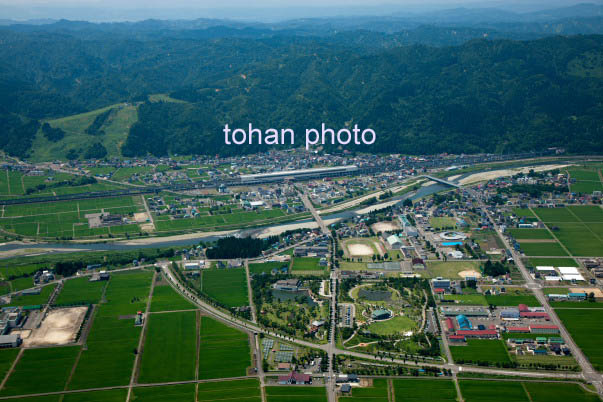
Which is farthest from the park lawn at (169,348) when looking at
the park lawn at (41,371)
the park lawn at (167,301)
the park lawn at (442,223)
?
the park lawn at (442,223)

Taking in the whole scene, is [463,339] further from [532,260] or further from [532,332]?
[532,260]

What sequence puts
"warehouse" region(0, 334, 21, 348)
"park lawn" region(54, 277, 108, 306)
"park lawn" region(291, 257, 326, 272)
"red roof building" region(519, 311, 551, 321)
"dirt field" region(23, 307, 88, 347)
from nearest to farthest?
"warehouse" region(0, 334, 21, 348)
"dirt field" region(23, 307, 88, 347)
"red roof building" region(519, 311, 551, 321)
"park lawn" region(54, 277, 108, 306)
"park lawn" region(291, 257, 326, 272)

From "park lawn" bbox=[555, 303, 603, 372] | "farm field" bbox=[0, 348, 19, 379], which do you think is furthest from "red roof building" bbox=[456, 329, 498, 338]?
"farm field" bbox=[0, 348, 19, 379]

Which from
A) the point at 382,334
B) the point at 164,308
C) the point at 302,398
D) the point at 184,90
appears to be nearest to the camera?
the point at 302,398

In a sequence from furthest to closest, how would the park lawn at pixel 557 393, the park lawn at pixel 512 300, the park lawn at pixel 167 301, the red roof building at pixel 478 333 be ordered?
the park lawn at pixel 167 301, the park lawn at pixel 512 300, the red roof building at pixel 478 333, the park lawn at pixel 557 393

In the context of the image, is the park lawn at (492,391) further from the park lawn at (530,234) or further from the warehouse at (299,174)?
the warehouse at (299,174)

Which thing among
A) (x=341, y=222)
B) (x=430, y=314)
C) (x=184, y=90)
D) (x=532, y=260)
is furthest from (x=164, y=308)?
(x=184, y=90)

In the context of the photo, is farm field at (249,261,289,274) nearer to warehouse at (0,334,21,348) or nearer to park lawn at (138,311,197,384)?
park lawn at (138,311,197,384)
